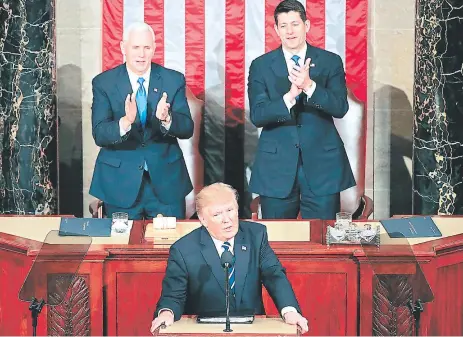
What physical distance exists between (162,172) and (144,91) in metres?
0.46

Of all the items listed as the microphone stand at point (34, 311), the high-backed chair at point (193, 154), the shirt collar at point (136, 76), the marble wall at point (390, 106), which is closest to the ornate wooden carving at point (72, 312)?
the microphone stand at point (34, 311)

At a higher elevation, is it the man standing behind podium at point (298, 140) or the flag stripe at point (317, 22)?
the flag stripe at point (317, 22)

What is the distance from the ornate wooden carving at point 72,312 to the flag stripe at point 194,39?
243cm

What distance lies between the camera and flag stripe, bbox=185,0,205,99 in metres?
7.66

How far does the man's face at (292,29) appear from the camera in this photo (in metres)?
6.53

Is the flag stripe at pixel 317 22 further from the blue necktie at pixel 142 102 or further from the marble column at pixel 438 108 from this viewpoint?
the blue necktie at pixel 142 102

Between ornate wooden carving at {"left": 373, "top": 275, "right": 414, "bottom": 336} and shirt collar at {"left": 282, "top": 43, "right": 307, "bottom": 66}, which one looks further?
shirt collar at {"left": 282, "top": 43, "right": 307, "bottom": 66}

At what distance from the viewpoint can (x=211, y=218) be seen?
505 centimetres

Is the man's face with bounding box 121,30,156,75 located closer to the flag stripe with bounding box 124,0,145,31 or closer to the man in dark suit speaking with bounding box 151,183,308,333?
the flag stripe with bounding box 124,0,145,31

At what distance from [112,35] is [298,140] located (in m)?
1.57

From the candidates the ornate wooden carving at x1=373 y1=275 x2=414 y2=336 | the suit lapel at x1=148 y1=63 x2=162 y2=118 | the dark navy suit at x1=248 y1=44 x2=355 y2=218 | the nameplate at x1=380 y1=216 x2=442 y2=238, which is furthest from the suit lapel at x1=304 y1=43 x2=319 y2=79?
the ornate wooden carving at x1=373 y1=275 x2=414 y2=336

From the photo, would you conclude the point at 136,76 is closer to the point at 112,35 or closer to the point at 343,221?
the point at 112,35

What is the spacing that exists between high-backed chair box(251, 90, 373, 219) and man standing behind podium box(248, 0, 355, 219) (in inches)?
20.4

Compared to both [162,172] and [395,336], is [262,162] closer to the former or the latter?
[162,172]
